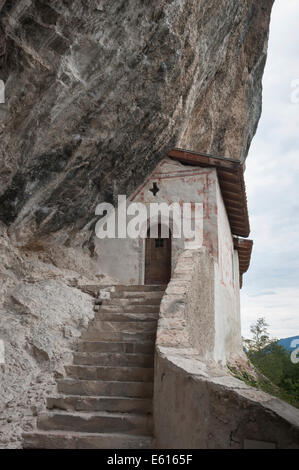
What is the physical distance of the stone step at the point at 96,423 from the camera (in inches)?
149

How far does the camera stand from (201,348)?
19.4 feet

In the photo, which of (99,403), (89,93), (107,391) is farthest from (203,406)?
(89,93)

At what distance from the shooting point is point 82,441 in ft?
11.8

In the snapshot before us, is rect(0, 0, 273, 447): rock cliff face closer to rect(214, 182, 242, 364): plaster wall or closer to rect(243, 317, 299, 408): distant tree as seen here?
rect(214, 182, 242, 364): plaster wall

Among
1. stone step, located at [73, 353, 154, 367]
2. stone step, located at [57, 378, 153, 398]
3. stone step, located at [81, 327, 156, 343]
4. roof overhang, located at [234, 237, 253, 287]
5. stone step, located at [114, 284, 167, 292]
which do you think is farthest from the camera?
roof overhang, located at [234, 237, 253, 287]

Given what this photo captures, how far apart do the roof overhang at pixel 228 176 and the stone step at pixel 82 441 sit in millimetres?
7176

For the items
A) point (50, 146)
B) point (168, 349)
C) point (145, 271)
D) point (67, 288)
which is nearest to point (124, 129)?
point (50, 146)

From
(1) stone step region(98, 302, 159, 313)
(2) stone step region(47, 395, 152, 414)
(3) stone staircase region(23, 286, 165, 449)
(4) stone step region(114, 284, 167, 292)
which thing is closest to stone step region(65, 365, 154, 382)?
(3) stone staircase region(23, 286, 165, 449)

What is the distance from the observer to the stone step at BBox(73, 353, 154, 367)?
479 cm

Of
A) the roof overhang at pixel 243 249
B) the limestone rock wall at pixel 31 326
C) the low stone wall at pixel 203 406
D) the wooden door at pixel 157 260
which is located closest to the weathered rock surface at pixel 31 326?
the limestone rock wall at pixel 31 326

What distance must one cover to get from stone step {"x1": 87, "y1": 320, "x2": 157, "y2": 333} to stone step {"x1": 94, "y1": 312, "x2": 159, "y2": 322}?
0.45ft

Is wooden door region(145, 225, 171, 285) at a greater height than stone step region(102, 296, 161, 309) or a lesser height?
greater

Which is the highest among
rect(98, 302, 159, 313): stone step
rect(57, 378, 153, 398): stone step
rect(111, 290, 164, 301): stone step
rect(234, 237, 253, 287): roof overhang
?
rect(234, 237, 253, 287): roof overhang

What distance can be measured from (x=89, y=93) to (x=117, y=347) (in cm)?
393
